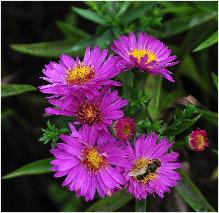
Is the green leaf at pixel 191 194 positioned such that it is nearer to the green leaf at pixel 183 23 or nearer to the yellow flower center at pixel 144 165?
the yellow flower center at pixel 144 165

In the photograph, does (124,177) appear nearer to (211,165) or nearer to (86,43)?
(86,43)

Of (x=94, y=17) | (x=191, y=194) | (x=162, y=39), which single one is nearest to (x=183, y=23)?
(x=162, y=39)

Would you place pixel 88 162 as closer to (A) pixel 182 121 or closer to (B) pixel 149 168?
(B) pixel 149 168

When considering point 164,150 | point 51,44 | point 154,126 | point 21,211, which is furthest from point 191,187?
point 21,211

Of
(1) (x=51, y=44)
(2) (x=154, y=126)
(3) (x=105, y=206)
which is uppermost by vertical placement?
(1) (x=51, y=44)

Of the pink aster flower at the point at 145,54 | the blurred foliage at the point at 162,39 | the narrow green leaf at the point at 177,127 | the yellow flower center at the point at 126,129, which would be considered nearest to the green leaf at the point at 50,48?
the blurred foliage at the point at 162,39

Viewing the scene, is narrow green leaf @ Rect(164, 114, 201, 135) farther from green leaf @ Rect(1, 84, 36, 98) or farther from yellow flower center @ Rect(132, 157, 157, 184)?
green leaf @ Rect(1, 84, 36, 98)
